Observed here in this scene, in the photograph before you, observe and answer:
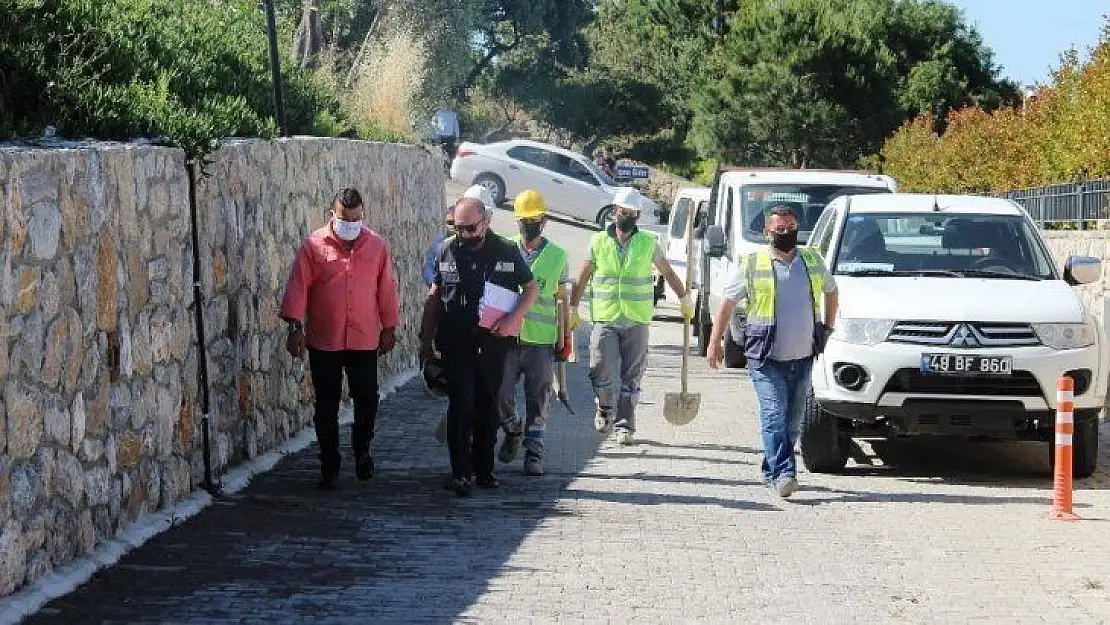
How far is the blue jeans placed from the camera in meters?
12.0

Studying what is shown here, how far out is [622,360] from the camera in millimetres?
14477

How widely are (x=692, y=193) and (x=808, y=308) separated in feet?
48.0

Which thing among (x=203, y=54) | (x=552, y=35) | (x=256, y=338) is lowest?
(x=256, y=338)

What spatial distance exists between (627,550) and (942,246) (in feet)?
16.9

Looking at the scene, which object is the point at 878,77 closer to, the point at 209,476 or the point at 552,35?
the point at 552,35

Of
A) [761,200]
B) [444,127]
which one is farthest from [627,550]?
[444,127]

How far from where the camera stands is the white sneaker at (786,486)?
1189 cm

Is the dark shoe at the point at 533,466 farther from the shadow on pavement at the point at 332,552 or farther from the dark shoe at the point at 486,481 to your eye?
the dark shoe at the point at 486,481

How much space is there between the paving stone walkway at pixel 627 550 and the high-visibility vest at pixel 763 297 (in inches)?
37.0

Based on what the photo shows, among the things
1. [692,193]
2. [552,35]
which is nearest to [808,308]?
[692,193]

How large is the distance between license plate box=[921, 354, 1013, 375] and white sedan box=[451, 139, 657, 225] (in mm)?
29092

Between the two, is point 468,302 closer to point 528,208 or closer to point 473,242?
point 473,242

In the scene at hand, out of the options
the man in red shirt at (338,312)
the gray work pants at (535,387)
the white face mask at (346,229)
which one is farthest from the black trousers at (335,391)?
the gray work pants at (535,387)

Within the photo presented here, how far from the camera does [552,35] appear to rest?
275 ft
